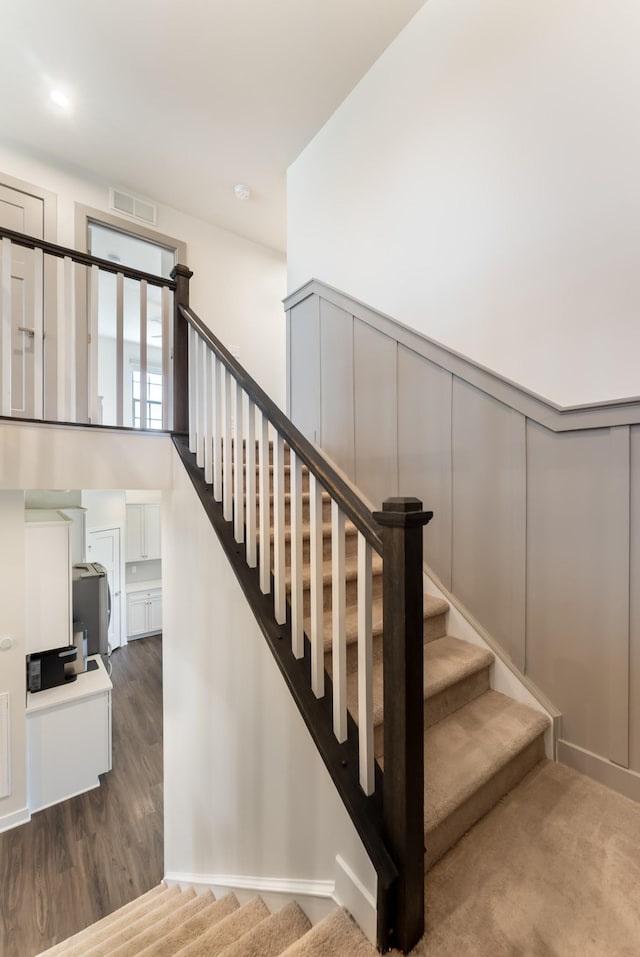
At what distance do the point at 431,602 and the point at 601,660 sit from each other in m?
0.70

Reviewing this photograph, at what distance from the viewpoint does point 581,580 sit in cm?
157

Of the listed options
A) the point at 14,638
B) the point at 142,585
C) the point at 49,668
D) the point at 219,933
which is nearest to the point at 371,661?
the point at 219,933

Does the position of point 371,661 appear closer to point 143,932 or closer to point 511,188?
point 143,932

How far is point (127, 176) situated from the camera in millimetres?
3293

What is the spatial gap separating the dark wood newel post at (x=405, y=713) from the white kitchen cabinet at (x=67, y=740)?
333cm

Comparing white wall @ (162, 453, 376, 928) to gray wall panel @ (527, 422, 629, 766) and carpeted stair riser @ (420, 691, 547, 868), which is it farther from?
gray wall panel @ (527, 422, 629, 766)

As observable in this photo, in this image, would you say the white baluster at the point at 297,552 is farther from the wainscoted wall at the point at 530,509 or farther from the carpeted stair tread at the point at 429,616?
the wainscoted wall at the point at 530,509

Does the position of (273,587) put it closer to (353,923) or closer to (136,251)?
(353,923)

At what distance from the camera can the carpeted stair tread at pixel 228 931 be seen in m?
1.21

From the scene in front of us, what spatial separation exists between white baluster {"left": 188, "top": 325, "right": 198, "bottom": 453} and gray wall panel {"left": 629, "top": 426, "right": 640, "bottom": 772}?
6.40 feet

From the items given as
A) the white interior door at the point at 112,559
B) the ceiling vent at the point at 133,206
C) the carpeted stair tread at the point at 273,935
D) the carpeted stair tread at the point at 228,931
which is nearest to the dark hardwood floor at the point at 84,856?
the carpeted stair tread at the point at 228,931

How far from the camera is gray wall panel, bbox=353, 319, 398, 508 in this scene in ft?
7.54

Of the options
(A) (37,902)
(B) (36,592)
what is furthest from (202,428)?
(A) (37,902)

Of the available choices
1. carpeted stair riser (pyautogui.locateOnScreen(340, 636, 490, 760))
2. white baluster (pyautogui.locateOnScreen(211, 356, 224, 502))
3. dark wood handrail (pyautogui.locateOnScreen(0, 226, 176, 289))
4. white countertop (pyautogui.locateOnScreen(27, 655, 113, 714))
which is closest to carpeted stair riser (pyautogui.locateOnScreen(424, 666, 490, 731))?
carpeted stair riser (pyautogui.locateOnScreen(340, 636, 490, 760))
